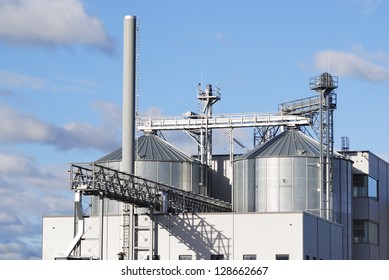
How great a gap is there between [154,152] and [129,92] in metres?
A: 13.5

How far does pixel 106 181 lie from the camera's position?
2886 inches

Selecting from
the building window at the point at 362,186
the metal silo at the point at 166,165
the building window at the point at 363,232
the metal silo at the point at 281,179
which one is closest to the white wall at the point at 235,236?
the metal silo at the point at 281,179

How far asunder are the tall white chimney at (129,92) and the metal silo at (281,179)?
15067 mm

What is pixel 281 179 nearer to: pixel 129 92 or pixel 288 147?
pixel 288 147

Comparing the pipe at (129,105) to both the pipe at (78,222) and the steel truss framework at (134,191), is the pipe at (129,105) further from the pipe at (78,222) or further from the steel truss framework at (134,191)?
the pipe at (78,222)

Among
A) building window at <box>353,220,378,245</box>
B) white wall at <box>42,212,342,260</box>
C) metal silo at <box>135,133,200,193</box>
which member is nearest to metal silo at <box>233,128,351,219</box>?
metal silo at <box>135,133,200,193</box>

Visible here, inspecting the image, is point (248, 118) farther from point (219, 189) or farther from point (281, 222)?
point (281, 222)

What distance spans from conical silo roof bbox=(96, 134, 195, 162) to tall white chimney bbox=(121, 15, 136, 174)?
1139cm

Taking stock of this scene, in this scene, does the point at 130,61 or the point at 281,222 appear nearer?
the point at 281,222

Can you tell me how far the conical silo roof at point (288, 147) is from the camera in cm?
9200
